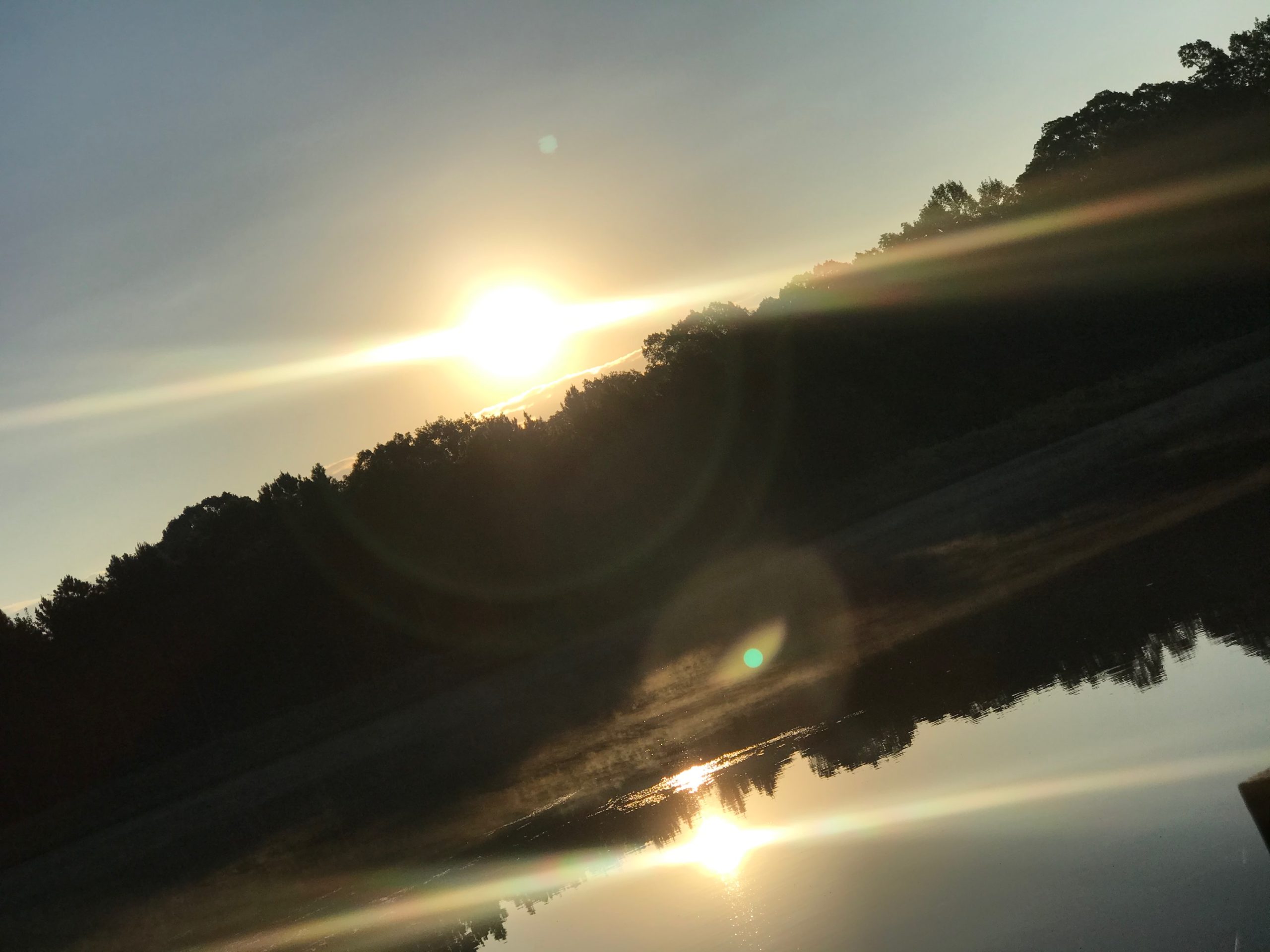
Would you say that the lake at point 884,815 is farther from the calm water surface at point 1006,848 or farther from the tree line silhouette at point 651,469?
the tree line silhouette at point 651,469

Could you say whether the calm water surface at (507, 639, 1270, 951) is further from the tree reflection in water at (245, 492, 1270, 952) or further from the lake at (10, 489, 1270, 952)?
the tree reflection in water at (245, 492, 1270, 952)

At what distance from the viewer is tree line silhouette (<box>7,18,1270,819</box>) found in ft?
164

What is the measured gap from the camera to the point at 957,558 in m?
24.7

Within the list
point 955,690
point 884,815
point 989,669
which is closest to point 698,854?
point 884,815

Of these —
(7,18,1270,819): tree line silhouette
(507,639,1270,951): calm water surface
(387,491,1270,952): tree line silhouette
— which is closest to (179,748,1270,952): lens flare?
(507,639,1270,951): calm water surface

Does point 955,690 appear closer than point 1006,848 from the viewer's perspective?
No

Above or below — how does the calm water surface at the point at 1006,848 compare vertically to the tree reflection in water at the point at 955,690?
above

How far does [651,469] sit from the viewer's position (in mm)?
61844

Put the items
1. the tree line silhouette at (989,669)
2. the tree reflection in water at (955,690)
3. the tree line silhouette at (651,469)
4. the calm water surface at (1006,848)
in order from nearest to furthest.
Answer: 1. the calm water surface at (1006,848)
2. the tree reflection in water at (955,690)
3. the tree line silhouette at (989,669)
4. the tree line silhouette at (651,469)

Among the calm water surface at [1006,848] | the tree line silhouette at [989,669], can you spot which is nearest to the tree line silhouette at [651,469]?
the tree line silhouette at [989,669]

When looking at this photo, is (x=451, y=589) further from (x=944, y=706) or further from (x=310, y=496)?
(x=944, y=706)

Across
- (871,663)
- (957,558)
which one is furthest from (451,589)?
(871,663)

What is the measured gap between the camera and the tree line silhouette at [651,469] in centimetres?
4984

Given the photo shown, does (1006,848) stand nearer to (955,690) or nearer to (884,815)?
(884,815)
